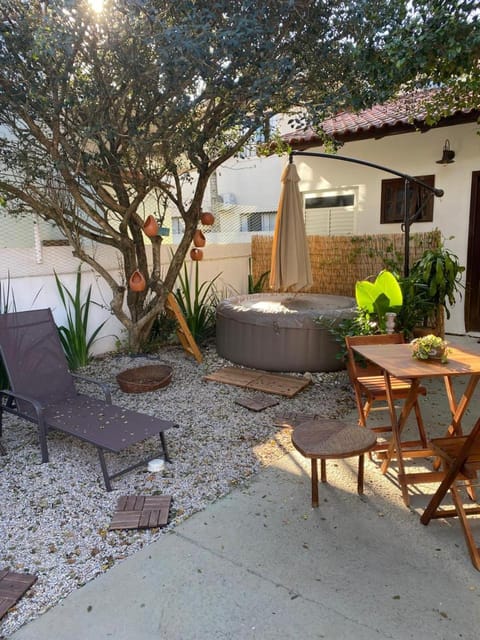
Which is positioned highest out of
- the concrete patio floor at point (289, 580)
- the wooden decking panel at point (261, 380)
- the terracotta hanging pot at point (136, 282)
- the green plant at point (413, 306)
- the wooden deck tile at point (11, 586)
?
the terracotta hanging pot at point (136, 282)

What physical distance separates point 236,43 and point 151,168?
80.7 inches

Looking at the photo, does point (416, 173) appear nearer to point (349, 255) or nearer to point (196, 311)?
point (349, 255)

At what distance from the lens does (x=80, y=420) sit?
127 inches

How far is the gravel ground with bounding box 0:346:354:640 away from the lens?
227cm

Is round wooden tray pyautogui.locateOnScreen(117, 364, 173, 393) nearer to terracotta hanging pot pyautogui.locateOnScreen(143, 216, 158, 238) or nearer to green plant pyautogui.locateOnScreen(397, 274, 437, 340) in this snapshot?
terracotta hanging pot pyautogui.locateOnScreen(143, 216, 158, 238)

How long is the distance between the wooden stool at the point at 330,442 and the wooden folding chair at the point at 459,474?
400 millimetres

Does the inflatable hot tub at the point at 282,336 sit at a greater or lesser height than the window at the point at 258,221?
lesser

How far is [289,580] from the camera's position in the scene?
2.13m

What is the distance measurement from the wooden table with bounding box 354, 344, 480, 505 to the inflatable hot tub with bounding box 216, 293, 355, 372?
72.4 inches

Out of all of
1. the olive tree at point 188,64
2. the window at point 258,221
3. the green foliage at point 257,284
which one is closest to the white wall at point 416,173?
the green foliage at point 257,284

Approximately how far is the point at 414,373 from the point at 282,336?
2.66 metres

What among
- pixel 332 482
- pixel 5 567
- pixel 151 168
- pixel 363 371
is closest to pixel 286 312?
pixel 363 371

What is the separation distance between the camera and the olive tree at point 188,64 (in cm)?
310

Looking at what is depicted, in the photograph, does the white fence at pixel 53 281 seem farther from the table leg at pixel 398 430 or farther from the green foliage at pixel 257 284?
the table leg at pixel 398 430
